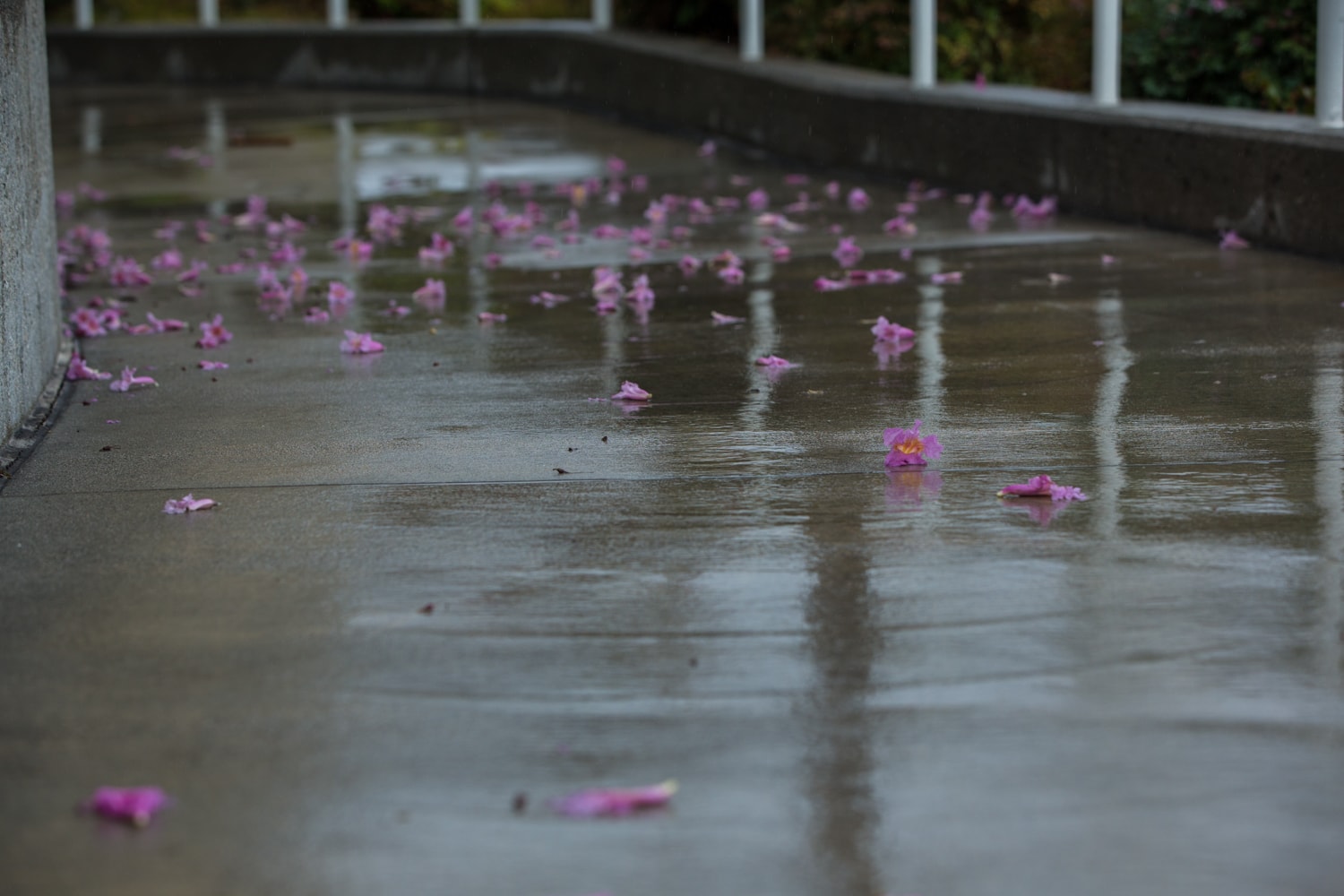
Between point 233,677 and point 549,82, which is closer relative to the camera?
point 233,677

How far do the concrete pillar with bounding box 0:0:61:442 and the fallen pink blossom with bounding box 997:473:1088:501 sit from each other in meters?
2.64

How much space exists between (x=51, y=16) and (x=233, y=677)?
23.2 m

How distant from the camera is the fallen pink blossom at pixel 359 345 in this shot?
674cm

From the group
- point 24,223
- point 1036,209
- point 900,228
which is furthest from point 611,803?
point 1036,209

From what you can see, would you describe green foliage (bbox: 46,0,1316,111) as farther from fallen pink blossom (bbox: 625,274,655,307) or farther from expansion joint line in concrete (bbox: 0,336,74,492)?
expansion joint line in concrete (bbox: 0,336,74,492)

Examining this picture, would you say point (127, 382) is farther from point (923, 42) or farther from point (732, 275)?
point (923, 42)

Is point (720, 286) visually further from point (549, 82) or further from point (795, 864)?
point (549, 82)

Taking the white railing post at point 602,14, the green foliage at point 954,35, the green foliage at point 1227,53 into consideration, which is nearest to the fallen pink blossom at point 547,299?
the green foliage at point 1227,53

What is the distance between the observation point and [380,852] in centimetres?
272

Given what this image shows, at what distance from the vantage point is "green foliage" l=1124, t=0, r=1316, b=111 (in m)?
10.9

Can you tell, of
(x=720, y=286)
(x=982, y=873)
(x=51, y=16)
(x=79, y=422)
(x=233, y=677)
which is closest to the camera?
(x=982, y=873)

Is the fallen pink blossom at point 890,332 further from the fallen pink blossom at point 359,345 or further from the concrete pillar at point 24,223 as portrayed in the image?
the concrete pillar at point 24,223

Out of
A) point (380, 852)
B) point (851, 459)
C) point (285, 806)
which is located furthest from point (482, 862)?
point (851, 459)

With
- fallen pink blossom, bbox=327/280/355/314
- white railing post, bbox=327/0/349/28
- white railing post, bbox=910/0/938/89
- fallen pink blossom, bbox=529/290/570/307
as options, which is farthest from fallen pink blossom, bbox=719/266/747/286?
white railing post, bbox=327/0/349/28
